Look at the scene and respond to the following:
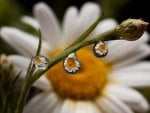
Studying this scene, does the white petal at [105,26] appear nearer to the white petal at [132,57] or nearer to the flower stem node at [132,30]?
the white petal at [132,57]

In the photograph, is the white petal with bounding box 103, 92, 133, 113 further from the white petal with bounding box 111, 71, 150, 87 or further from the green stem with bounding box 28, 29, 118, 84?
the green stem with bounding box 28, 29, 118, 84

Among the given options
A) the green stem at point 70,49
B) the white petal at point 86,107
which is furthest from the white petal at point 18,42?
the green stem at point 70,49

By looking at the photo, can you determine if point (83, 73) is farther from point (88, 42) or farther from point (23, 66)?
point (88, 42)

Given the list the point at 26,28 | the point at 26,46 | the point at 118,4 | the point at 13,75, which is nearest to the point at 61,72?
the point at 26,46

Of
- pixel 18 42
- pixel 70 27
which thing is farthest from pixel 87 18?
pixel 18 42

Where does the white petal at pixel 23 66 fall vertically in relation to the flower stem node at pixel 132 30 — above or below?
above

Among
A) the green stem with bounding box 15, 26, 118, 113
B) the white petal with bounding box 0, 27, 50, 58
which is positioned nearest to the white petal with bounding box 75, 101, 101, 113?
the white petal with bounding box 0, 27, 50, 58

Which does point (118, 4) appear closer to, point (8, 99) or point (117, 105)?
point (117, 105)
